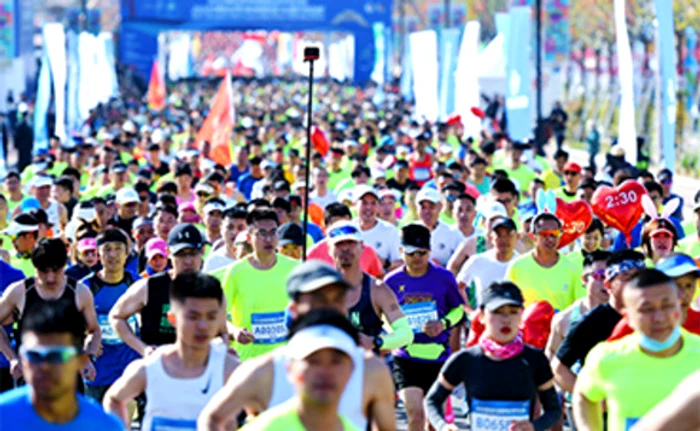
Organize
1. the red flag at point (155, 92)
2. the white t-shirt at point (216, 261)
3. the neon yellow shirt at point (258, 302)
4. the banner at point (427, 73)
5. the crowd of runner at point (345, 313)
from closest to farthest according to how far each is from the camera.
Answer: the crowd of runner at point (345, 313), the neon yellow shirt at point (258, 302), the white t-shirt at point (216, 261), the banner at point (427, 73), the red flag at point (155, 92)

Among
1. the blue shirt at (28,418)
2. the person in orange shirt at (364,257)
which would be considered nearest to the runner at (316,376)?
A: the blue shirt at (28,418)

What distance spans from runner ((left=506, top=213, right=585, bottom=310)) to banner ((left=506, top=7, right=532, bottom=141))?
13.4 m

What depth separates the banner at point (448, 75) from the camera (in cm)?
3050

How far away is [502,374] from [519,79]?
17.1m

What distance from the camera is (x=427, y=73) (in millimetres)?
30812

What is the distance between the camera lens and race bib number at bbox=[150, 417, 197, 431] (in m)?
6.10

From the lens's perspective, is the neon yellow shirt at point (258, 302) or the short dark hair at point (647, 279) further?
the neon yellow shirt at point (258, 302)

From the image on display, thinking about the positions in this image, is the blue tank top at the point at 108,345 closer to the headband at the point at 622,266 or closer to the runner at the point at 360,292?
the runner at the point at 360,292

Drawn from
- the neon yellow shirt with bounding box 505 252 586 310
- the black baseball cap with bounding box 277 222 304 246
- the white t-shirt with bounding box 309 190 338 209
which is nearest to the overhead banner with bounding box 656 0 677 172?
the white t-shirt with bounding box 309 190 338 209

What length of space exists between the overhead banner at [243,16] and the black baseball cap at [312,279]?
5022 cm

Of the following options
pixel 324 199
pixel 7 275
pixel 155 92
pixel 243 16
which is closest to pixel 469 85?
pixel 324 199

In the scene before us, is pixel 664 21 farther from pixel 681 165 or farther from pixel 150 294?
pixel 681 165

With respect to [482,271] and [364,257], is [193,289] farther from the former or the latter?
[482,271]

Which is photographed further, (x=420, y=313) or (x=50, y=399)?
(x=420, y=313)
